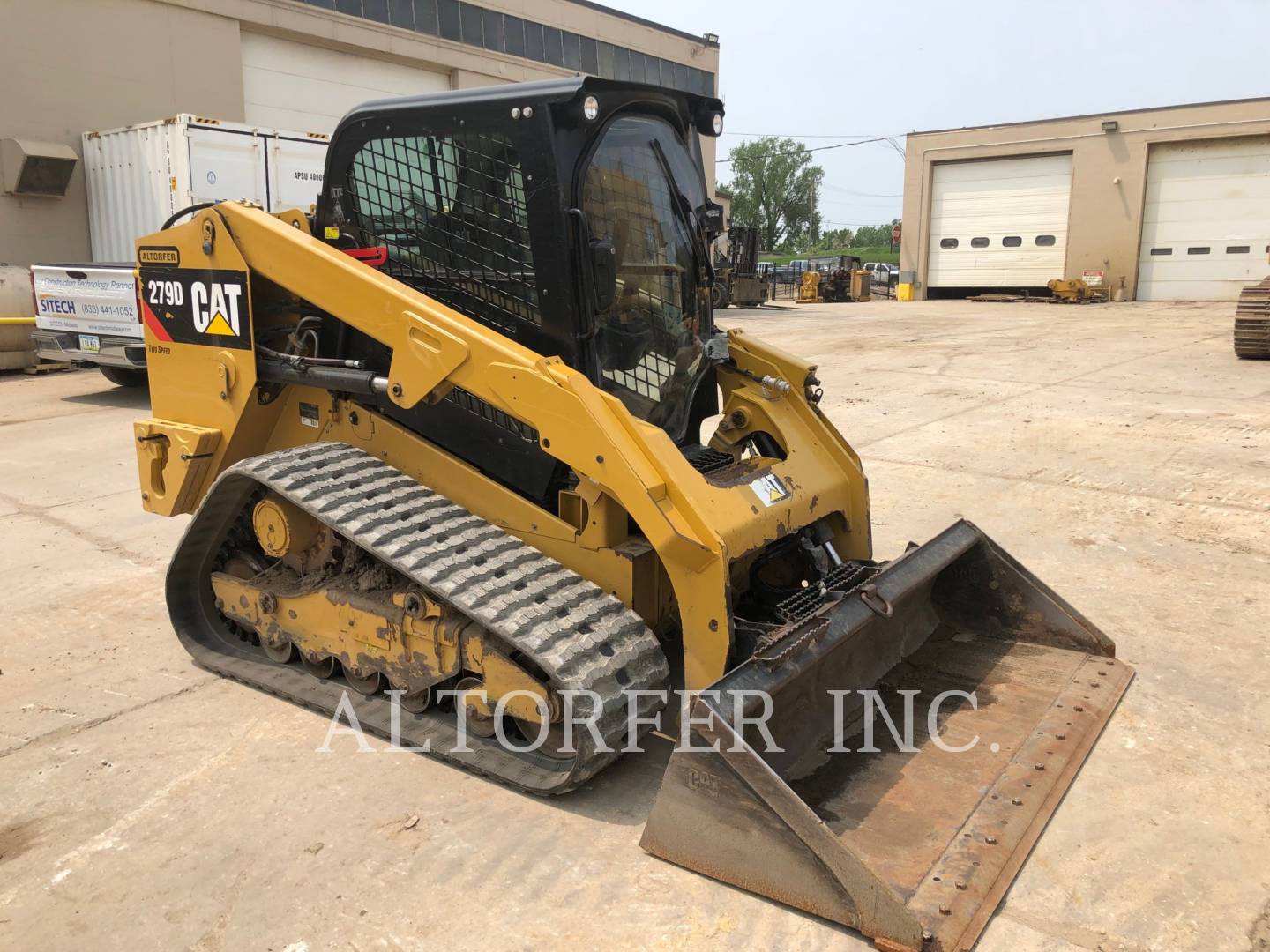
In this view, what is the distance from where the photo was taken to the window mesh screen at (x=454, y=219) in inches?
141

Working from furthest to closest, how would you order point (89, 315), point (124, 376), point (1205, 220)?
point (1205, 220) → point (124, 376) → point (89, 315)

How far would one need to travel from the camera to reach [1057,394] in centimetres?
1089

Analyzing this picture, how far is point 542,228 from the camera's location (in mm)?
3494

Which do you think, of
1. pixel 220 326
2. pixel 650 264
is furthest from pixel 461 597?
pixel 220 326

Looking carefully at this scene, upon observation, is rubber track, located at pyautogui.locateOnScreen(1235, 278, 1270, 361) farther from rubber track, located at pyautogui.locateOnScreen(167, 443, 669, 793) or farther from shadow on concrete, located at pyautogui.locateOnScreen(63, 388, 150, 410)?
shadow on concrete, located at pyautogui.locateOnScreen(63, 388, 150, 410)

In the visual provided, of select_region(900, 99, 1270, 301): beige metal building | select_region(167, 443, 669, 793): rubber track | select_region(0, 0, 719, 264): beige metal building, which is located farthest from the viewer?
select_region(900, 99, 1270, 301): beige metal building

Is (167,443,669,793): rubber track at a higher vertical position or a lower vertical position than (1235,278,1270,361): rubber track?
lower

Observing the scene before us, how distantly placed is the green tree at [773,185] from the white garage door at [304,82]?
74472 mm

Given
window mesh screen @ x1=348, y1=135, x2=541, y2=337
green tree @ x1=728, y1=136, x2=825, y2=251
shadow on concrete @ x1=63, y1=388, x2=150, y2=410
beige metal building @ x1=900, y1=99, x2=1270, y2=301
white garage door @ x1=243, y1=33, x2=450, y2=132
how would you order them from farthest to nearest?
green tree @ x1=728, y1=136, x2=825, y2=251 → beige metal building @ x1=900, y1=99, x2=1270, y2=301 → white garage door @ x1=243, y1=33, x2=450, y2=132 → shadow on concrete @ x1=63, y1=388, x2=150, y2=410 → window mesh screen @ x1=348, y1=135, x2=541, y2=337

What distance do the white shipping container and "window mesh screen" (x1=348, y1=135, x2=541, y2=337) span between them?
10.1 m

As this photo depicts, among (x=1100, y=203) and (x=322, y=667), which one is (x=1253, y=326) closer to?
(x=322, y=667)

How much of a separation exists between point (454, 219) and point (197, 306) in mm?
1261

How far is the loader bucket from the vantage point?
2617 millimetres

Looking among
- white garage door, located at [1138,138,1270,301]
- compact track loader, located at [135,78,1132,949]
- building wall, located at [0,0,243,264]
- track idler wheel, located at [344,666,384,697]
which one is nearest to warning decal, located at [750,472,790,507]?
compact track loader, located at [135,78,1132,949]
